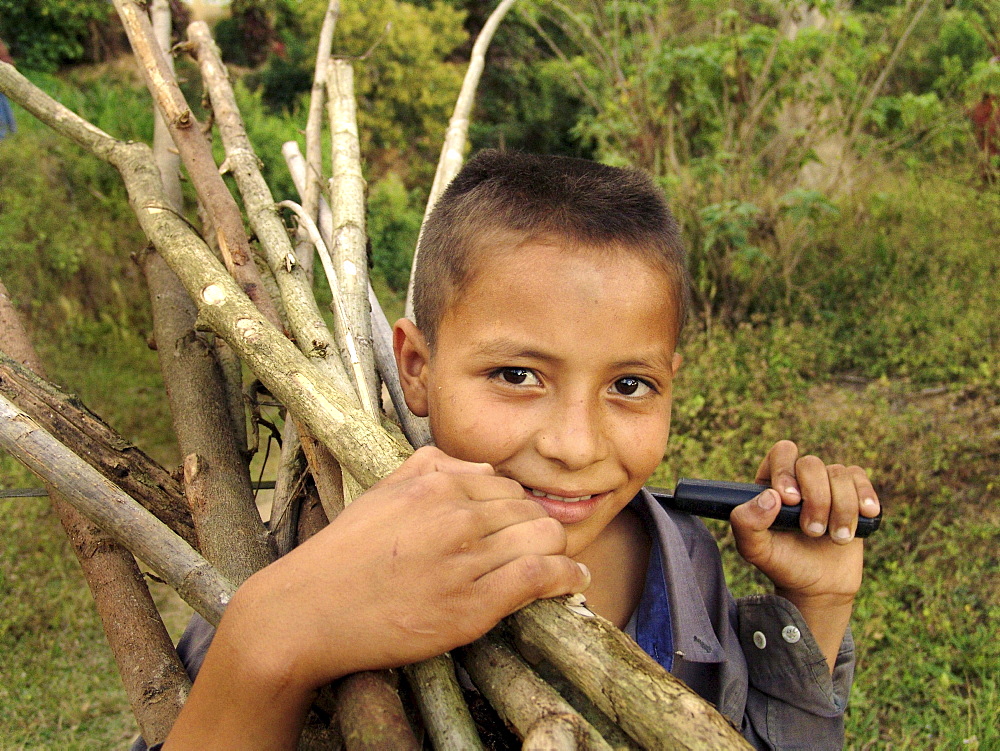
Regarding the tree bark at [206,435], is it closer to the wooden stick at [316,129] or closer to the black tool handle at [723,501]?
the wooden stick at [316,129]

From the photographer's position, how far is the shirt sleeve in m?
1.51

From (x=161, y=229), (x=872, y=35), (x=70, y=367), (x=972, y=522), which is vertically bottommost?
(x=70, y=367)

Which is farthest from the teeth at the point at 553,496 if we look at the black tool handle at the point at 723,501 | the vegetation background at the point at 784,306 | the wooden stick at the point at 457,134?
the vegetation background at the point at 784,306

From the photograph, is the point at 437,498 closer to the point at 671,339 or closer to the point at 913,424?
the point at 671,339

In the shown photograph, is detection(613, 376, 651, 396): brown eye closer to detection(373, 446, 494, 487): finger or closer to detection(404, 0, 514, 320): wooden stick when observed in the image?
detection(373, 446, 494, 487): finger

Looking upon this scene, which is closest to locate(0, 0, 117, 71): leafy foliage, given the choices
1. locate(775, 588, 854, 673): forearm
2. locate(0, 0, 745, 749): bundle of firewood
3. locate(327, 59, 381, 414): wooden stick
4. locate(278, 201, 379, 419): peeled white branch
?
locate(327, 59, 381, 414): wooden stick

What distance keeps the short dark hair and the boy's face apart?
0.04m

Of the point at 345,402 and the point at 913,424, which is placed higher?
the point at 345,402

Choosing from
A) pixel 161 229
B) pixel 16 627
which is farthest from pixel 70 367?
pixel 161 229

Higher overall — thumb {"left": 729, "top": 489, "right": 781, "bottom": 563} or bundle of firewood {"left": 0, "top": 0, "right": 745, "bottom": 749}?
bundle of firewood {"left": 0, "top": 0, "right": 745, "bottom": 749}

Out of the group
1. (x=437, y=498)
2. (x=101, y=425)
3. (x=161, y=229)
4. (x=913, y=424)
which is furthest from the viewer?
(x=913, y=424)

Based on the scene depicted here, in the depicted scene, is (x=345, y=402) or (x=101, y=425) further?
(x=101, y=425)

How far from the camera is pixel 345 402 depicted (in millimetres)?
1258

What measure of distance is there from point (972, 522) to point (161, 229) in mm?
3325
